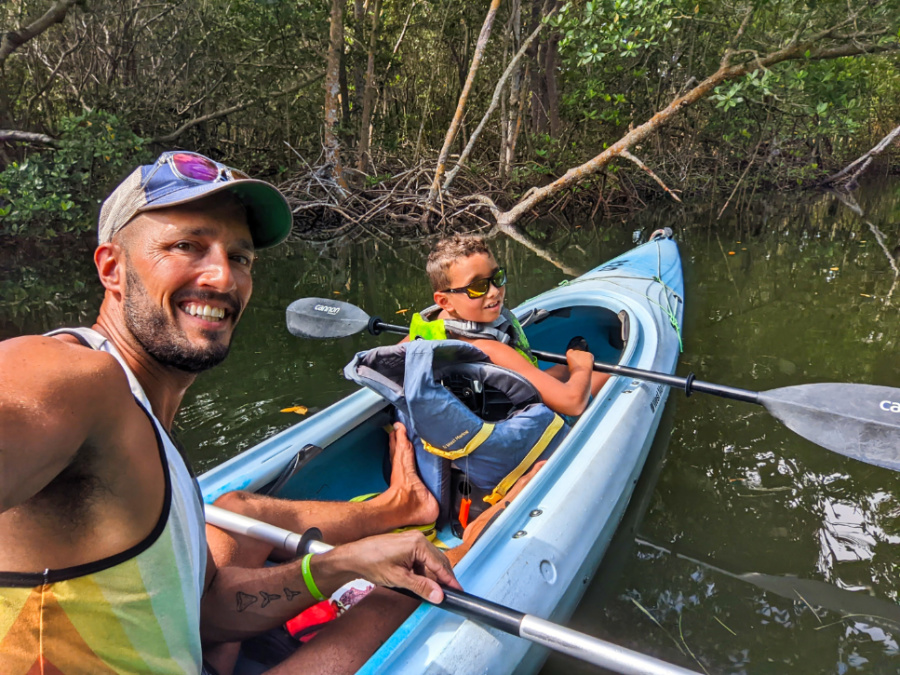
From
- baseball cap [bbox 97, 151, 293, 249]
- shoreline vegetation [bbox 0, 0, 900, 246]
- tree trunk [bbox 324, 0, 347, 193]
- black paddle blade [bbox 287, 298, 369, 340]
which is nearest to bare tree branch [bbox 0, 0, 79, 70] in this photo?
shoreline vegetation [bbox 0, 0, 900, 246]

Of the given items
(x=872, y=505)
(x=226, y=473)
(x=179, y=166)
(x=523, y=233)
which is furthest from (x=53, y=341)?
(x=523, y=233)

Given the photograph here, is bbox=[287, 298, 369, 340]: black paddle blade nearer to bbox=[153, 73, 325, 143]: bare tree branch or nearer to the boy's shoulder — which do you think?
the boy's shoulder

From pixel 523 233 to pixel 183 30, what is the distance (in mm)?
7700

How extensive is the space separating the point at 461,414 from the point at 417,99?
16399mm

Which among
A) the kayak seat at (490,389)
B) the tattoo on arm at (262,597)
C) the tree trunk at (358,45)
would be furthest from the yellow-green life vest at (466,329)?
the tree trunk at (358,45)

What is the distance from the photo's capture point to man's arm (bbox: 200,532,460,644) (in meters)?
1.39

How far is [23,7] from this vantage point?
342 inches

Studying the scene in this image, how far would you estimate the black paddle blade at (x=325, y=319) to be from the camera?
142 inches

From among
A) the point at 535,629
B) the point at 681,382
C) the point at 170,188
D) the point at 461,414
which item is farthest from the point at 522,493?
the point at 170,188

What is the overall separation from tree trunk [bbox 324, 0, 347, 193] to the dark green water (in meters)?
3.27

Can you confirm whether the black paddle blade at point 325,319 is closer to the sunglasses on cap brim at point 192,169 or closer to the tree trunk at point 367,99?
the sunglasses on cap brim at point 192,169

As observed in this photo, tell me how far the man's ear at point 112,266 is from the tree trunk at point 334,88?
9.93 metres

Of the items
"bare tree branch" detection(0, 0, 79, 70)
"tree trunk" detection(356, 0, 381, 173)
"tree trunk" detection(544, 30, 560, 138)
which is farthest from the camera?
"tree trunk" detection(544, 30, 560, 138)

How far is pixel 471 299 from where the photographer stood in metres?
2.54
